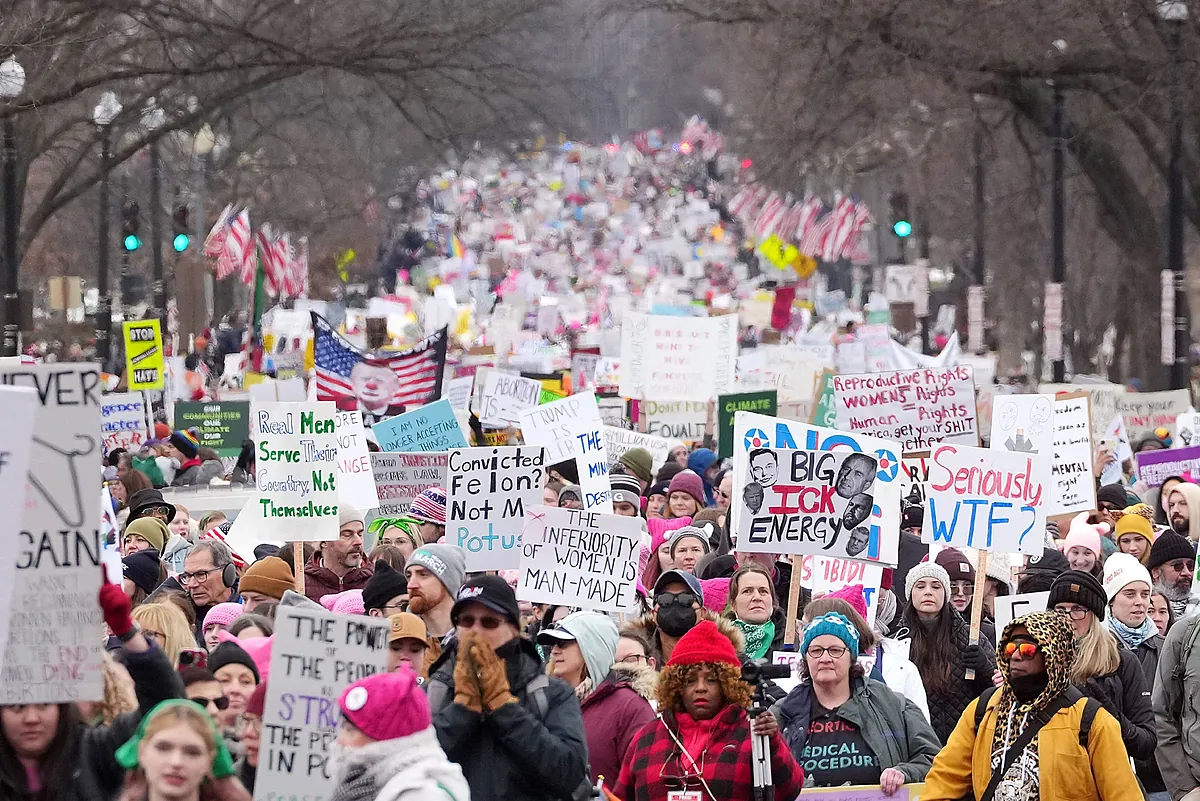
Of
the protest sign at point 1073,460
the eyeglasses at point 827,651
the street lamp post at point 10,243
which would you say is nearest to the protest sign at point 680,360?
the street lamp post at point 10,243

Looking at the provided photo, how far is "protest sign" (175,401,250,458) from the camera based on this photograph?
25297 millimetres

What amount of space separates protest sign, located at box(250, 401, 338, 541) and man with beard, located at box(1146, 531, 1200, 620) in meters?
3.99

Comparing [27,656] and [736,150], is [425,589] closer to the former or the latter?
[27,656]

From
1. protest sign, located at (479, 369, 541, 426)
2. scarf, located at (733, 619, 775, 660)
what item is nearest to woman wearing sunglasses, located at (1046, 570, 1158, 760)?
scarf, located at (733, 619, 775, 660)

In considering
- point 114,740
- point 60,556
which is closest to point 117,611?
point 60,556

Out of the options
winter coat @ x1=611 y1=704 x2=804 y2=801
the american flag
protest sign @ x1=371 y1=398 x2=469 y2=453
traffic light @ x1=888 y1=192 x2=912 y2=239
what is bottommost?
winter coat @ x1=611 y1=704 x2=804 y2=801

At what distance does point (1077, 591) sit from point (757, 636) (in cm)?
153

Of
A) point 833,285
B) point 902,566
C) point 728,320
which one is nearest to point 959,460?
point 902,566

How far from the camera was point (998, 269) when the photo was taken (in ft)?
160

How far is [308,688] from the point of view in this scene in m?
5.81

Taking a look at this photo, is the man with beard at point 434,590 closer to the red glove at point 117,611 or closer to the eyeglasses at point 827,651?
the eyeglasses at point 827,651

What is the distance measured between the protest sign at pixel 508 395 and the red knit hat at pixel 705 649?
1351 cm

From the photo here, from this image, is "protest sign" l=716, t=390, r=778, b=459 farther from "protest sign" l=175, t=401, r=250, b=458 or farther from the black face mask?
the black face mask

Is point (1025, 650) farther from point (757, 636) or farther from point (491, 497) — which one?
point (491, 497)
